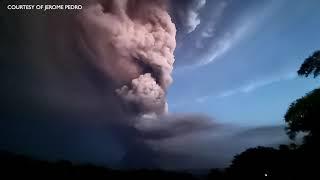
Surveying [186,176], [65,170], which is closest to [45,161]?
[65,170]

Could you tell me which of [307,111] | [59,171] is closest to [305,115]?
[307,111]

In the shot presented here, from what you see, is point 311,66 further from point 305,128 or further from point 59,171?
point 59,171

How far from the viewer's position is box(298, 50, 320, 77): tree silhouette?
70.8 feet

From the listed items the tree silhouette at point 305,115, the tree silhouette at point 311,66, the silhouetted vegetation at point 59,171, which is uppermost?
the tree silhouette at point 311,66

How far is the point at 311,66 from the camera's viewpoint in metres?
21.7

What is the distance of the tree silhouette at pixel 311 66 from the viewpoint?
850 inches

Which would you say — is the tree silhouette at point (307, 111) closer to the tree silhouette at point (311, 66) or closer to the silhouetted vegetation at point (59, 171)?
the tree silhouette at point (311, 66)

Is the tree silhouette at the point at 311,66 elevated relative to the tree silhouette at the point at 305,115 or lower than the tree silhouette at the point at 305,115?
elevated

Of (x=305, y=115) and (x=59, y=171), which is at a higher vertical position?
(x=305, y=115)

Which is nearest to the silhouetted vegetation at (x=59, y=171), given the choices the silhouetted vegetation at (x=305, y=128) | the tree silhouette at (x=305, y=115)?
the silhouetted vegetation at (x=305, y=128)

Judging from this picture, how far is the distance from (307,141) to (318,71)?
4.09 meters

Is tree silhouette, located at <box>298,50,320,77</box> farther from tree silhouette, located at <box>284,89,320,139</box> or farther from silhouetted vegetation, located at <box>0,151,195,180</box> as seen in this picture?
silhouetted vegetation, located at <box>0,151,195,180</box>

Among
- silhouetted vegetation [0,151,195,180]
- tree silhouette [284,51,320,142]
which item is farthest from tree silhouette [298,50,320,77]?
silhouetted vegetation [0,151,195,180]

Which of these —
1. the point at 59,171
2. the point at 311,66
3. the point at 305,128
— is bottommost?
the point at 59,171
